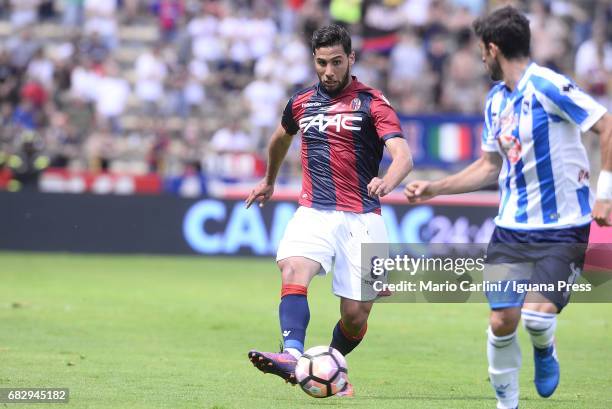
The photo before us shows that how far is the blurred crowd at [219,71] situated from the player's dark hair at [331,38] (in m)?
13.4

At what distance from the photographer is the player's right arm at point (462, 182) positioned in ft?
23.8

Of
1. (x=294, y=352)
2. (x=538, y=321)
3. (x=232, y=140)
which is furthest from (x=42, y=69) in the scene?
(x=538, y=321)

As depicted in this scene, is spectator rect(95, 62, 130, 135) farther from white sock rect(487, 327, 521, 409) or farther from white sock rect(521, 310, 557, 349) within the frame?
white sock rect(521, 310, 557, 349)

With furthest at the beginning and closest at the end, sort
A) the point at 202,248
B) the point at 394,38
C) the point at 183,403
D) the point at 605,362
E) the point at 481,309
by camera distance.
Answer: the point at 394,38
the point at 202,248
the point at 481,309
the point at 605,362
the point at 183,403

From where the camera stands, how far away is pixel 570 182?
23.5 feet

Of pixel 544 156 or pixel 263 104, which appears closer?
pixel 544 156

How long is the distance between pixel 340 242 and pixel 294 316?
741 mm

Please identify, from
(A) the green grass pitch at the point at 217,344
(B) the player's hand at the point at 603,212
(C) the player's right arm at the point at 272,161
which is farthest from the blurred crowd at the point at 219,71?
(B) the player's hand at the point at 603,212

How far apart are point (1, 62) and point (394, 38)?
26.9 ft

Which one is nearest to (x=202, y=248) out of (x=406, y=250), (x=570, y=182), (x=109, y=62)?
(x=406, y=250)

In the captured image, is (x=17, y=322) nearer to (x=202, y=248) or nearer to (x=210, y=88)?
(x=202, y=248)

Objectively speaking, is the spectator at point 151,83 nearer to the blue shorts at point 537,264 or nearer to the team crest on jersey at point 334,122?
the team crest on jersey at point 334,122

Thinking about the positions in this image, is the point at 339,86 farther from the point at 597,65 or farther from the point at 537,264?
the point at 597,65

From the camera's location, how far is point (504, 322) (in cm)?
705
